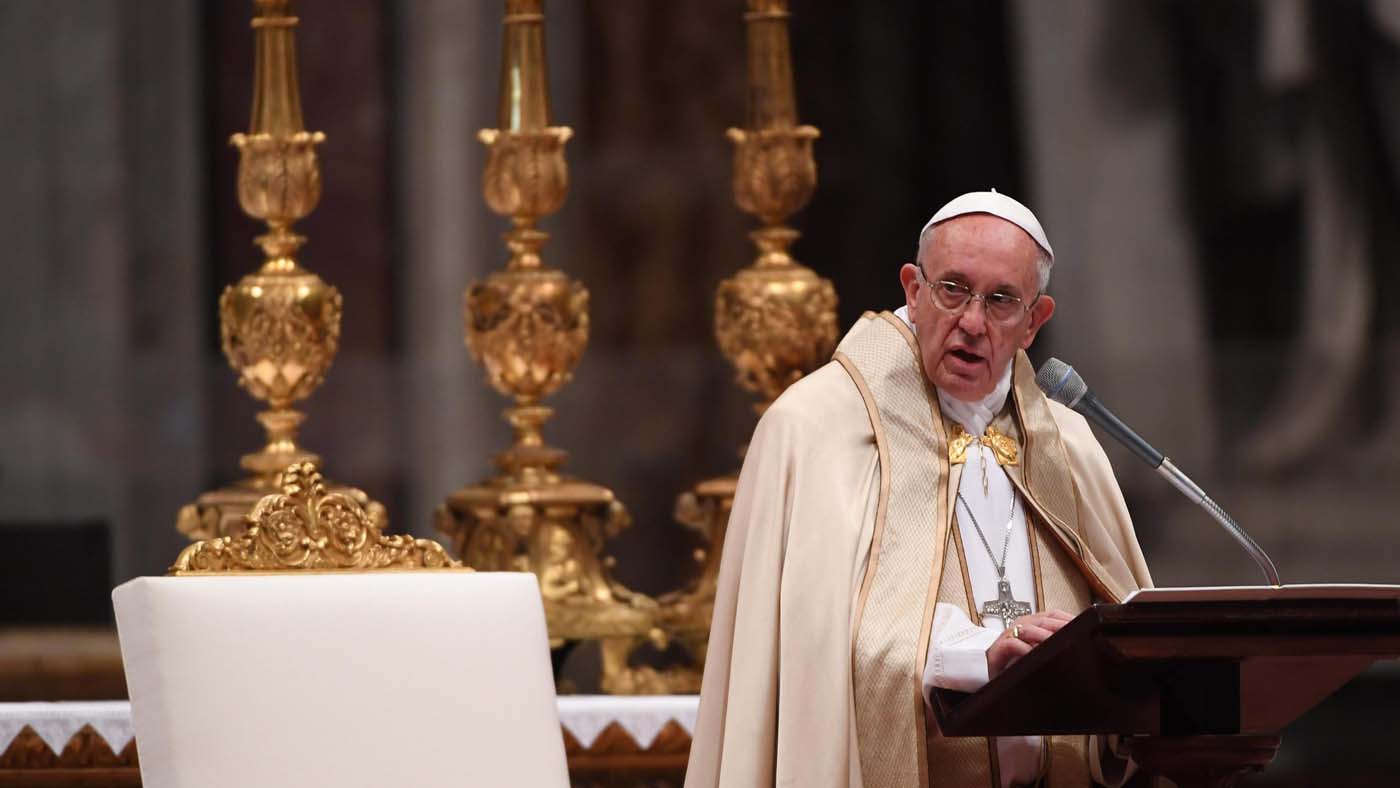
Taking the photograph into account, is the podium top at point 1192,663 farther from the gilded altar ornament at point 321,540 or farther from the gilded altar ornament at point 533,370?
the gilded altar ornament at point 533,370

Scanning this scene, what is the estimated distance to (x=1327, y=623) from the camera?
3.07 meters

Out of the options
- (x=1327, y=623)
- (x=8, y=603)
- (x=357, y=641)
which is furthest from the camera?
(x=8, y=603)

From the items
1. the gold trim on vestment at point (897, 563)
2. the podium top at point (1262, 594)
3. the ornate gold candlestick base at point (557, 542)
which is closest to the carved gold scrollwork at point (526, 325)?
the ornate gold candlestick base at point (557, 542)

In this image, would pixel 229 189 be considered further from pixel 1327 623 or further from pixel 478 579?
pixel 1327 623

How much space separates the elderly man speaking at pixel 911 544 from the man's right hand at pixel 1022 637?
0.08 metres

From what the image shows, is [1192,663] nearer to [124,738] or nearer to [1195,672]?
[1195,672]

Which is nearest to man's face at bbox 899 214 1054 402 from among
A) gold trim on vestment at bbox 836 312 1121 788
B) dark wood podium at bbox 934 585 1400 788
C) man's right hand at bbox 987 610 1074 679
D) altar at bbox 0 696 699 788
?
gold trim on vestment at bbox 836 312 1121 788

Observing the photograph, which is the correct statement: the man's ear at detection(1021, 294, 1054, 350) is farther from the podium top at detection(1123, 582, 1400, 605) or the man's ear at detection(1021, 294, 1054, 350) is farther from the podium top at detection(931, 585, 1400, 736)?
the podium top at detection(1123, 582, 1400, 605)

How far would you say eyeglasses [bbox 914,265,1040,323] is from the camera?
12.2ft

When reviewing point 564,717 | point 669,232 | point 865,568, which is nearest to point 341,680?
point 865,568

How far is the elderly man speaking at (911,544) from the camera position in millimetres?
3660

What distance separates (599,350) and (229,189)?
4.03ft

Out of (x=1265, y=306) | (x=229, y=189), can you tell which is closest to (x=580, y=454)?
(x=229, y=189)

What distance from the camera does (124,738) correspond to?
16.9ft
